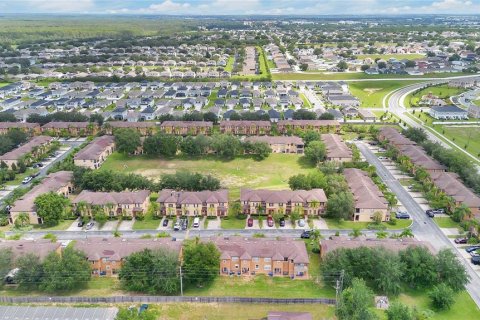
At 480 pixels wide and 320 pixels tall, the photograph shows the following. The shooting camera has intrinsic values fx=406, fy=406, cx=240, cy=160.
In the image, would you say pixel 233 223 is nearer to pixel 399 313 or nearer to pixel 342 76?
pixel 399 313

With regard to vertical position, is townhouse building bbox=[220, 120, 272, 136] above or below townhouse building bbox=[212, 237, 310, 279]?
above

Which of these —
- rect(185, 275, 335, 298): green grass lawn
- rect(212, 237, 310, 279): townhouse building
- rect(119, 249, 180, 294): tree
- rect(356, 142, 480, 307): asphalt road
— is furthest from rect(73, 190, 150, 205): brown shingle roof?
rect(356, 142, 480, 307): asphalt road

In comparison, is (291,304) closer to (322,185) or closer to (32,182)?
(322,185)

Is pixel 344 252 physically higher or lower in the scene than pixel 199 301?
higher

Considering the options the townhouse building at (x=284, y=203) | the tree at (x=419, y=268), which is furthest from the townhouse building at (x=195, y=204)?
the tree at (x=419, y=268)

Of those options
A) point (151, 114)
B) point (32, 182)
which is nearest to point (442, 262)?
point (32, 182)

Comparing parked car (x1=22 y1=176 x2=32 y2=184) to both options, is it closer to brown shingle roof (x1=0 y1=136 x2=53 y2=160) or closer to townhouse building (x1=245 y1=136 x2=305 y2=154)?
brown shingle roof (x1=0 y1=136 x2=53 y2=160)
